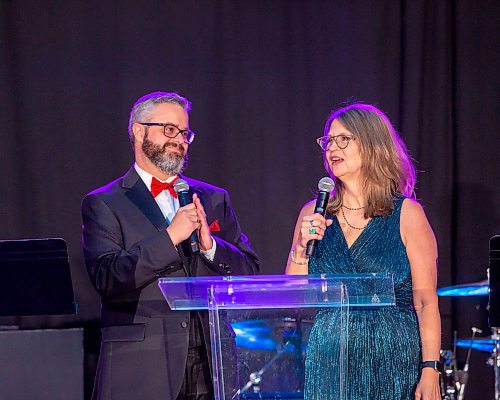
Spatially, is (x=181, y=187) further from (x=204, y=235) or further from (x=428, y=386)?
(x=428, y=386)

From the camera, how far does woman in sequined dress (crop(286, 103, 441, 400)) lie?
10.2ft

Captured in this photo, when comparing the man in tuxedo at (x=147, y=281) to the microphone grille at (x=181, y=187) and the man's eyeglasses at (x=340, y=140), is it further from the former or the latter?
the man's eyeglasses at (x=340, y=140)

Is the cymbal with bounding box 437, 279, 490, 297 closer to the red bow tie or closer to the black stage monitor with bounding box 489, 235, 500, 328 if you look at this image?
the black stage monitor with bounding box 489, 235, 500, 328

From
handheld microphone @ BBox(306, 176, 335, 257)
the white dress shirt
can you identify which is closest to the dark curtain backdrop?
the white dress shirt

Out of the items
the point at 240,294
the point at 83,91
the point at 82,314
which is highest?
the point at 83,91

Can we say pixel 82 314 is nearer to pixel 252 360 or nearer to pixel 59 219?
pixel 59 219

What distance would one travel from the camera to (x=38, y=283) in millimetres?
3451

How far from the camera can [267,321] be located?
2.50 meters

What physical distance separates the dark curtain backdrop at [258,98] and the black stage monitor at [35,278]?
5.80 feet

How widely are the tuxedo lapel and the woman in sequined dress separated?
679 millimetres

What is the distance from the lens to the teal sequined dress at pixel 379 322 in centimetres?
312

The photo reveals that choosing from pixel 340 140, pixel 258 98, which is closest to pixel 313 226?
pixel 340 140

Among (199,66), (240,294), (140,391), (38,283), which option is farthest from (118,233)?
(199,66)

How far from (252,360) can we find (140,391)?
1.19 meters
